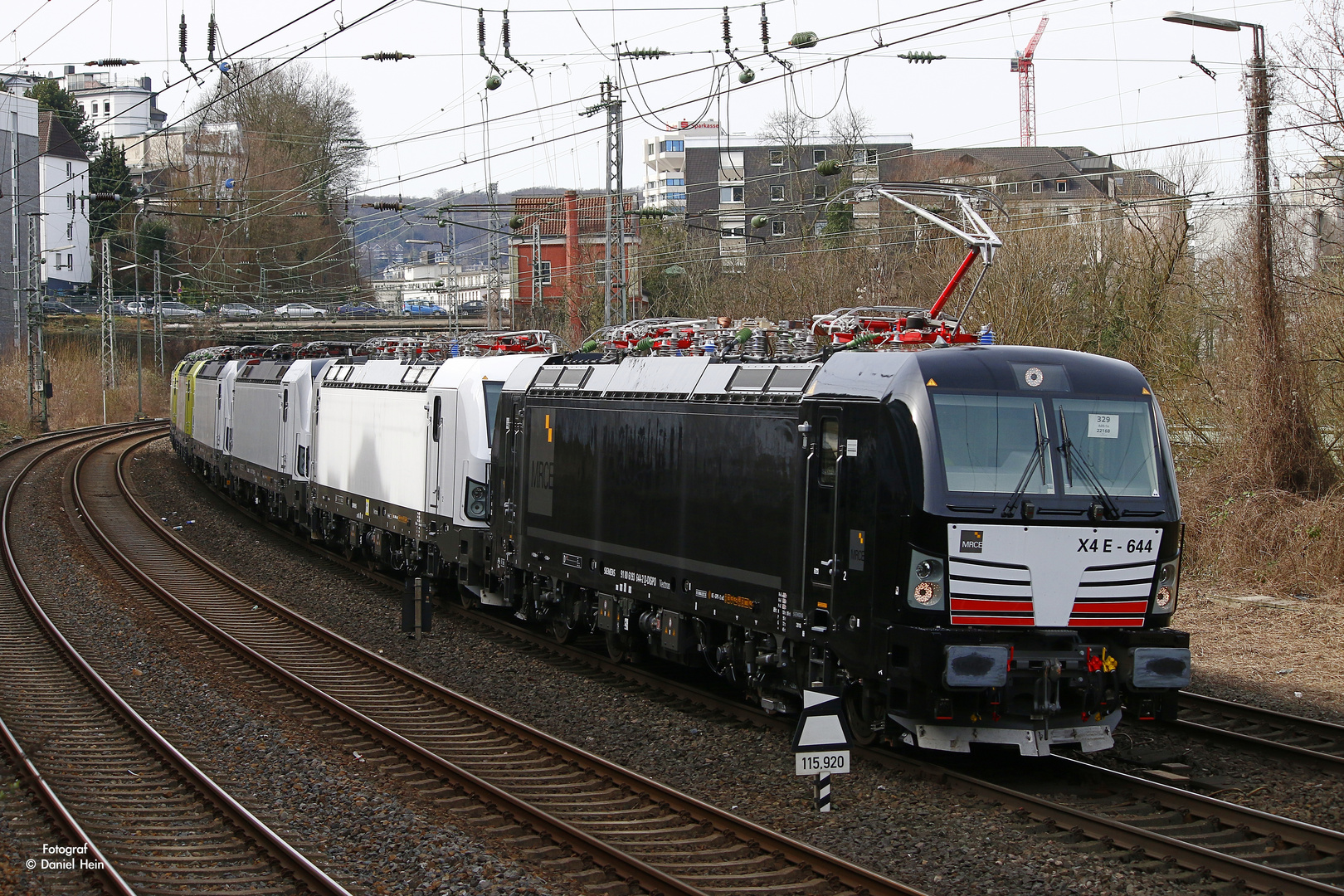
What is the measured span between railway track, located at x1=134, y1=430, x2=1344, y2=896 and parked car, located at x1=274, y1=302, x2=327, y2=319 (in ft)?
186

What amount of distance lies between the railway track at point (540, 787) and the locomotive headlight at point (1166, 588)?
11.2ft

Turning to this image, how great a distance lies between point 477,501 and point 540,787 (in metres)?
7.68

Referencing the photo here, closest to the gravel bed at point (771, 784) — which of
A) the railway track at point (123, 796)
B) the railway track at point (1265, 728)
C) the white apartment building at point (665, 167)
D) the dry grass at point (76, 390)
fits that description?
the railway track at point (1265, 728)

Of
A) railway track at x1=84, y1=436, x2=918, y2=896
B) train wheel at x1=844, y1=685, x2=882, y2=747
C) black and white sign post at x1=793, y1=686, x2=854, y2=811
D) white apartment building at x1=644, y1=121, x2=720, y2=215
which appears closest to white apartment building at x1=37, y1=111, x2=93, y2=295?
white apartment building at x1=644, y1=121, x2=720, y2=215

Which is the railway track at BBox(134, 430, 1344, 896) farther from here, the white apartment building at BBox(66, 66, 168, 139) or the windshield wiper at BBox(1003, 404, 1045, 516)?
the white apartment building at BBox(66, 66, 168, 139)

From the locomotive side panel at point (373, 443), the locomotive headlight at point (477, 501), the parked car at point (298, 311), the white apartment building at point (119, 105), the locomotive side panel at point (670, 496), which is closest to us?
the locomotive side panel at point (670, 496)

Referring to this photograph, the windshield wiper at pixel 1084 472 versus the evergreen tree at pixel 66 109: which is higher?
the evergreen tree at pixel 66 109

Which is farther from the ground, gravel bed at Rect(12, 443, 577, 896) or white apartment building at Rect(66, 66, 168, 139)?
white apartment building at Rect(66, 66, 168, 139)

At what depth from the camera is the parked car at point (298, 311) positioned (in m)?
63.9

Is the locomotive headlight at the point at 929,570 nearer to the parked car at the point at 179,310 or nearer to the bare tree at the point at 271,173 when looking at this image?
the bare tree at the point at 271,173

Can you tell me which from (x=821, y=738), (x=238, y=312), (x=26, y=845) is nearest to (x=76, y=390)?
(x=238, y=312)

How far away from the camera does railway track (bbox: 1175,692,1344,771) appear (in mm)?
10094

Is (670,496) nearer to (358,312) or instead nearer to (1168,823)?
(1168,823)

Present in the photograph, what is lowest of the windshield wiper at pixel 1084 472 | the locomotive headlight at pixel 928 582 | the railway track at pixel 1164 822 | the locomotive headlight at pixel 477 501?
the railway track at pixel 1164 822
